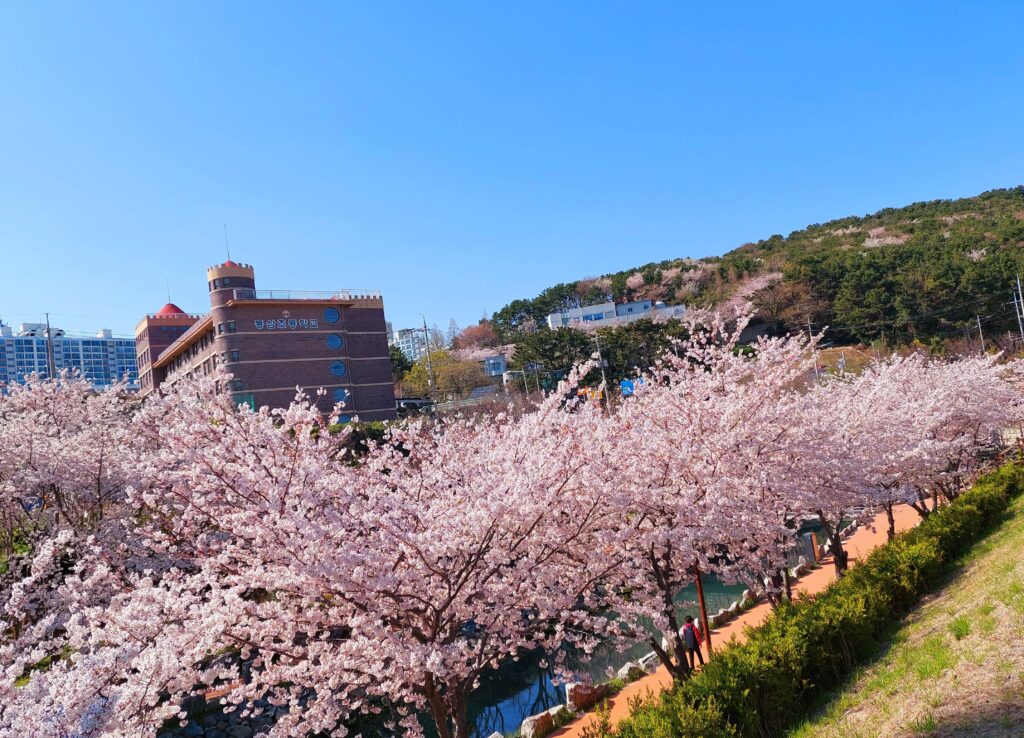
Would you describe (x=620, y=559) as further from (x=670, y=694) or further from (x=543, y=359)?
Answer: (x=543, y=359)

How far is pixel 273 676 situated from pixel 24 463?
11764 millimetres

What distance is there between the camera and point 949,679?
665cm

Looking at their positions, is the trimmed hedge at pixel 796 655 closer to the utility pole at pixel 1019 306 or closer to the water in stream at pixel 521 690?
the water in stream at pixel 521 690

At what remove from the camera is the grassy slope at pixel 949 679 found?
19.2 ft

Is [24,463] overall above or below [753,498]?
above

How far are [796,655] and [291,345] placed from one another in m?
48.3

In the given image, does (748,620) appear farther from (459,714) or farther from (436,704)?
(436,704)

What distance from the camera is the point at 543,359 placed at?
56344 mm

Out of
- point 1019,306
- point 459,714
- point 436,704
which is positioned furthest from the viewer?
point 1019,306

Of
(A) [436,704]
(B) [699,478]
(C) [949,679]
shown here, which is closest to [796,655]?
(C) [949,679]

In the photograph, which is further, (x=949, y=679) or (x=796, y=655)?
(x=796, y=655)

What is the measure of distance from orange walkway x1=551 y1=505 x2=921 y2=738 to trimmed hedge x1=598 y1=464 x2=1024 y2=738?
678mm

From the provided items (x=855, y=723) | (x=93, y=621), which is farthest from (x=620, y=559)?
(x=93, y=621)

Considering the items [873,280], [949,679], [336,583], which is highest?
[873,280]
